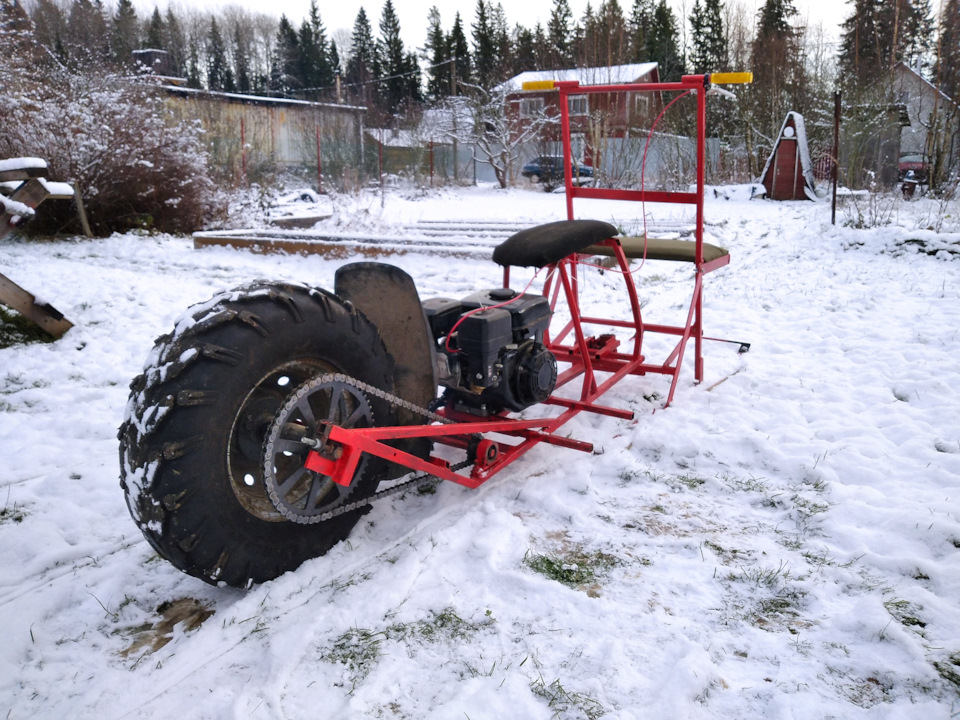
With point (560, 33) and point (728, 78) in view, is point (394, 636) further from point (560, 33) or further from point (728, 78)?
point (560, 33)

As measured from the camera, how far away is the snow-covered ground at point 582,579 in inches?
72.1

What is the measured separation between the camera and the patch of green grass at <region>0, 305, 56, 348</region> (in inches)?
198

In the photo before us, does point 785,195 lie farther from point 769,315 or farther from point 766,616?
point 766,616

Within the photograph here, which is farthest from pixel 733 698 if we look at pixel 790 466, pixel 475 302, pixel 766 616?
pixel 475 302

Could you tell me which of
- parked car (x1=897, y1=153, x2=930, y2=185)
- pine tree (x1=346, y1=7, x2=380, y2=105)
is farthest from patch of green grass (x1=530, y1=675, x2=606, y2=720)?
pine tree (x1=346, y1=7, x2=380, y2=105)

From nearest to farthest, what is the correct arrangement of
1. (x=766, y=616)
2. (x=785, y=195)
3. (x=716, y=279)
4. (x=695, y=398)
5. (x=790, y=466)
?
(x=766, y=616)
(x=790, y=466)
(x=695, y=398)
(x=716, y=279)
(x=785, y=195)

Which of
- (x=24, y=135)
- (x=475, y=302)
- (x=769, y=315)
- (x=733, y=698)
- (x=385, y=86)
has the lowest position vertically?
(x=733, y=698)

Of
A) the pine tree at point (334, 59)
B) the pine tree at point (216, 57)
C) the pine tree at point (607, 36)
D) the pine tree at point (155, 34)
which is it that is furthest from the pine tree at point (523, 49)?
the pine tree at point (155, 34)

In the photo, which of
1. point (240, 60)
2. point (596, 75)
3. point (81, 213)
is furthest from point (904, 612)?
point (240, 60)

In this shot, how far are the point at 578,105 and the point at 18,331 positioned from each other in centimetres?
2433

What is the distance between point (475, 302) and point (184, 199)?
995 cm

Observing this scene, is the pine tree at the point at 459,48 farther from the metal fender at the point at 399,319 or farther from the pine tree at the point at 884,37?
the metal fender at the point at 399,319

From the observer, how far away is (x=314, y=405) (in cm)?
262

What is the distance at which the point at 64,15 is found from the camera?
5159cm
